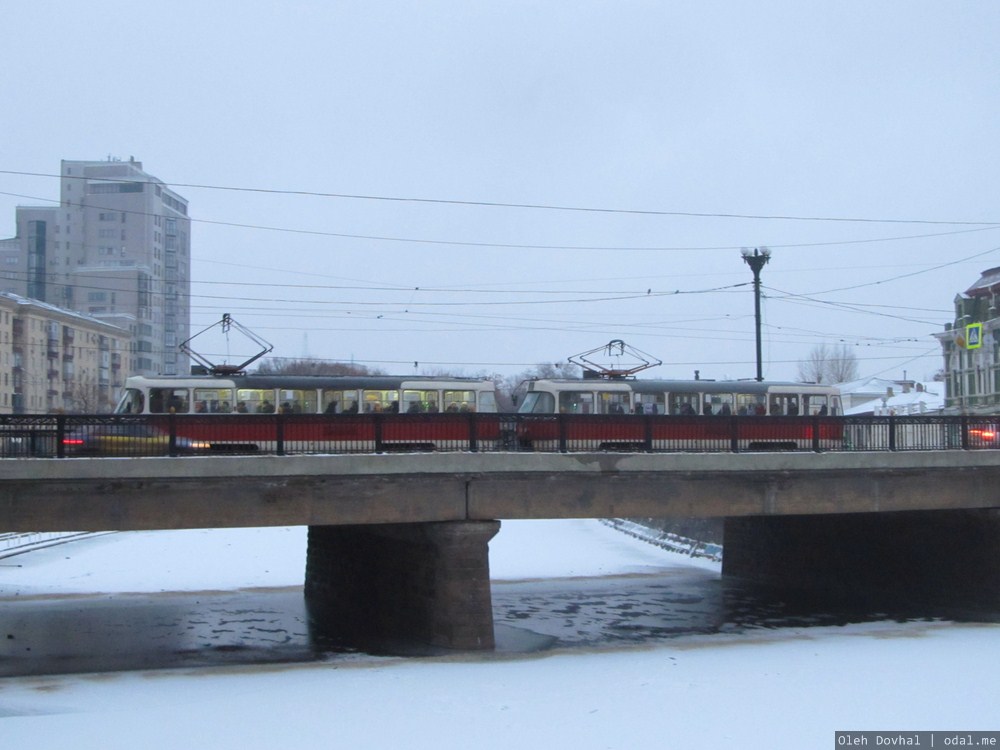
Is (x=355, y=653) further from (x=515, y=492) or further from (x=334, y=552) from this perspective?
(x=334, y=552)

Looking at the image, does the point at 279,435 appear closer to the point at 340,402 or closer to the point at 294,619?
the point at 340,402

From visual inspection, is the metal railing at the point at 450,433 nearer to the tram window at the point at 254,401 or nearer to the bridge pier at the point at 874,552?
the bridge pier at the point at 874,552

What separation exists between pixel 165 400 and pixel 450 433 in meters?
9.77

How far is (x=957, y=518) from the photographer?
1230 inches

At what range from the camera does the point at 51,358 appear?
9456 cm

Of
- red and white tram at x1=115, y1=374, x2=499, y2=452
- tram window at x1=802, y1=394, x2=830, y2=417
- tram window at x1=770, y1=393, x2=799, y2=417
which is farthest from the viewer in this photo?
tram window at x1=802, y1=394, x2=830, y2=417

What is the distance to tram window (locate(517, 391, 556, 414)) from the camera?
34.6 meters

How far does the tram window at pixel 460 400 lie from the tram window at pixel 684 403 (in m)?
7.02

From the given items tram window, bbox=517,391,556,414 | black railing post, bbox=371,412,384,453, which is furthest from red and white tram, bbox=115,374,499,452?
tram window, bbox=517,391,556,414

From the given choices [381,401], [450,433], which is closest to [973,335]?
[381,401]

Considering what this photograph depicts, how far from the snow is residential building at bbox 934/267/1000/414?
135 feet

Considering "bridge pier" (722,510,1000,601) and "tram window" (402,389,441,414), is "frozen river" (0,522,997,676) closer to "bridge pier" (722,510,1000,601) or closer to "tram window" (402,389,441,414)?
"bridge pier" (722,510,1000,601)

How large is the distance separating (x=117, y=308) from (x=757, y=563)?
10300 centimetres

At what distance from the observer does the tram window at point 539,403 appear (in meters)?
34.6
